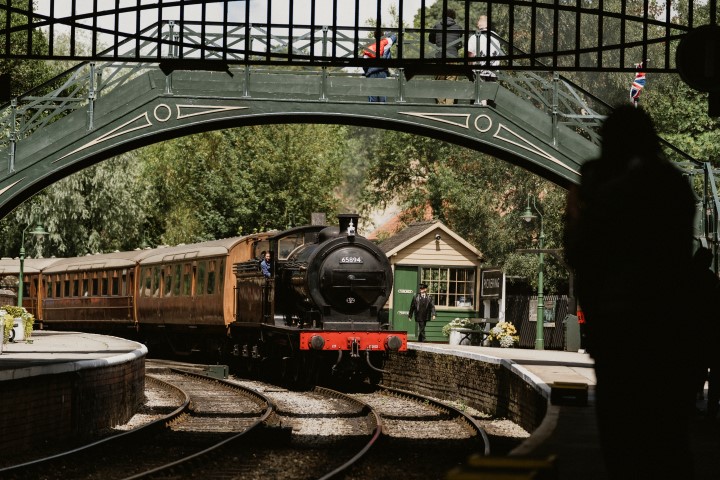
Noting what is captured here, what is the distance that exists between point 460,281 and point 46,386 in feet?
86.7

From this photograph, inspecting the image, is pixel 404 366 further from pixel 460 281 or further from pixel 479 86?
pixel 460 281

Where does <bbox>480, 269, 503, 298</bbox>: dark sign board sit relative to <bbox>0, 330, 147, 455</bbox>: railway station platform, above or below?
above

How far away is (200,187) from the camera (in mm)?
51875

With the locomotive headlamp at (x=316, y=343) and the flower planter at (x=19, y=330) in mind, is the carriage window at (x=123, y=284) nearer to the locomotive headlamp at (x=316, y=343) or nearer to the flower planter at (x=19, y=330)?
the flower planter at (x=19, y=330)

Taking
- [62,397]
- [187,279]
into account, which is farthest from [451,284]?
[62,397]

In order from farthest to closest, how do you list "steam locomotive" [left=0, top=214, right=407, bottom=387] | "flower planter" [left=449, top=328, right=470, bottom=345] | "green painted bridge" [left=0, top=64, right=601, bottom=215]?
"flower planter" [left=449, top=328, right=470, bottom=345] < "steam locomotive" [left=0, top=214, right=407, bottom=387] < "green painted bridge" [left=0, top=64, right=601, bottom=215]

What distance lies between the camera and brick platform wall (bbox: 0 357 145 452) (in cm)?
1248

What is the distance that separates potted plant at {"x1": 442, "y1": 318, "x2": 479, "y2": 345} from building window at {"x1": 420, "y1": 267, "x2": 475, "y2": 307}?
2061 mm

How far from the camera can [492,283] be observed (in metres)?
35.8

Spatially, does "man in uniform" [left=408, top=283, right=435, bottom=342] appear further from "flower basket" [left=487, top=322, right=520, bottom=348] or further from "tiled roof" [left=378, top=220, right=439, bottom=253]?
"tiled roof" [left=378, top=220, right=439, bottom=253]

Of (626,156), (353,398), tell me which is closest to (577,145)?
(353,398)

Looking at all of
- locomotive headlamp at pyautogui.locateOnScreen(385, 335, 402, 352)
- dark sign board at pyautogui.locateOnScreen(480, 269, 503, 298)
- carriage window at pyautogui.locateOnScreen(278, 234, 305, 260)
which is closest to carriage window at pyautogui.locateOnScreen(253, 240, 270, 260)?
carriage window at pyautogui.locateOnScreen(278, 234, 305, 260)

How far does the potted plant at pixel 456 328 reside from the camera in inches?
1348

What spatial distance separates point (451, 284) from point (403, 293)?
4.96 feet
